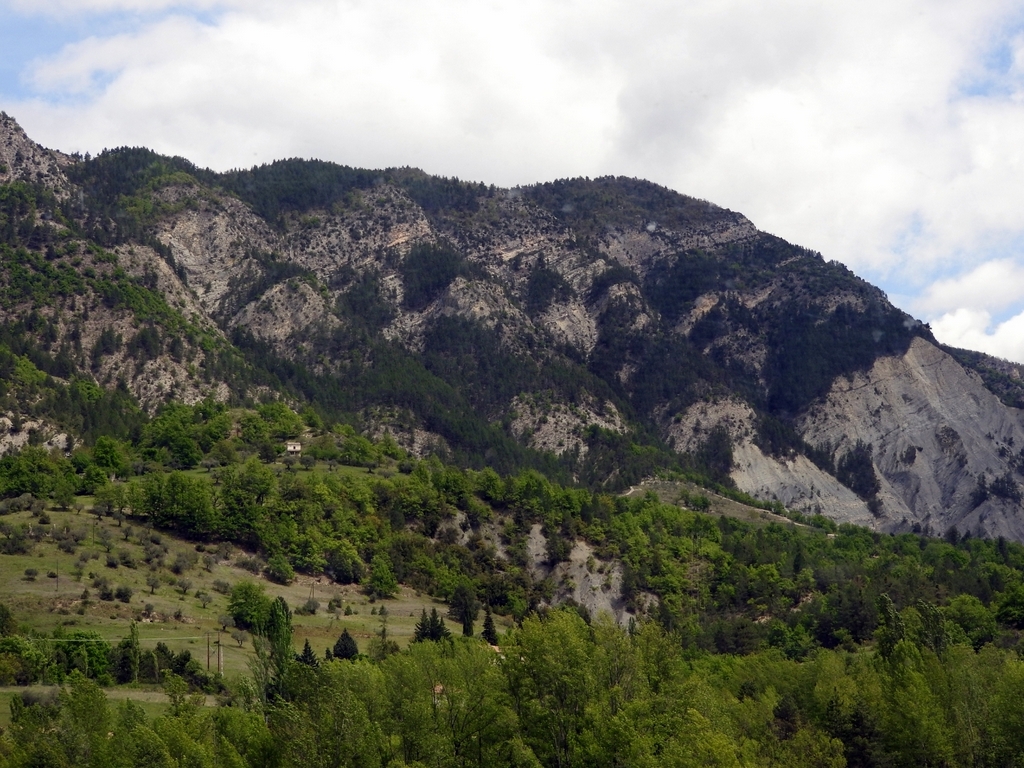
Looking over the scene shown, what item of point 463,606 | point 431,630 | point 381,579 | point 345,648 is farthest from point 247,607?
point 381,579

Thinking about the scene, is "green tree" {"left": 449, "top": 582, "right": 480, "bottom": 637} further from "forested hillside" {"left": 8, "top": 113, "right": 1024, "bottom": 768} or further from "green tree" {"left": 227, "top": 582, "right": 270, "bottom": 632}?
"green tree" {"left": 227, "top": 582, "right": 270, "bottom": 632}

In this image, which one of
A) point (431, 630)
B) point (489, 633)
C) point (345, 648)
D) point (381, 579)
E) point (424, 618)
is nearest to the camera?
point (345, 648)

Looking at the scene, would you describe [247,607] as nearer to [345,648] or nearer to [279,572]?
[345,648]

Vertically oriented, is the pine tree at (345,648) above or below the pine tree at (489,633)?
below

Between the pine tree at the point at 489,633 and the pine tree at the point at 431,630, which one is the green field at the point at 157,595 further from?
the pine tree at the point at 489,633

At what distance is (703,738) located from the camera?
6231 cm

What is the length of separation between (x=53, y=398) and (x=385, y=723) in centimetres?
13400

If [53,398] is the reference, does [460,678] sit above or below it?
below

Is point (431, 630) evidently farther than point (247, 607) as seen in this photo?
Yes

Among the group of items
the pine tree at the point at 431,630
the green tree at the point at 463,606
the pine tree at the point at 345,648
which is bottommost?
the pine tree at the point at 345,648

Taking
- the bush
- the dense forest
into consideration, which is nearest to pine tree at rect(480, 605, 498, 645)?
the dense forest

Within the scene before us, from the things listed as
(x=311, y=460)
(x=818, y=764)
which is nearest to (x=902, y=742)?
(x=818, y=764)

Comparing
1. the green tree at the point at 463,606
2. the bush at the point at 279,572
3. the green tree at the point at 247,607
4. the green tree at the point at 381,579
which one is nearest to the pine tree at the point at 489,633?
the green tree at the point at 463,606

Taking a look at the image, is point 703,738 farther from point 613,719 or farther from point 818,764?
point 818,764
